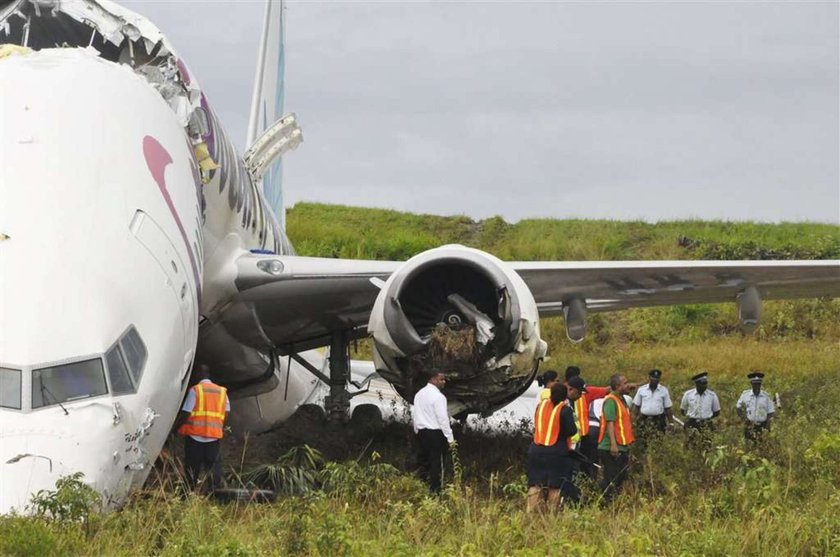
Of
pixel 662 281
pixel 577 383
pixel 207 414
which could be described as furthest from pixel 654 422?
pixel 207 414

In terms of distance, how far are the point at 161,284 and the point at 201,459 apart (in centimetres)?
188

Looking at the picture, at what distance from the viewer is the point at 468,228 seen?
42.8 metres

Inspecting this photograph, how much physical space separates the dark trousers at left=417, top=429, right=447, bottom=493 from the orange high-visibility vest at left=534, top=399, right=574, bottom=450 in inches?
34.6

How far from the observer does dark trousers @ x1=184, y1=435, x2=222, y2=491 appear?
33.1 ft

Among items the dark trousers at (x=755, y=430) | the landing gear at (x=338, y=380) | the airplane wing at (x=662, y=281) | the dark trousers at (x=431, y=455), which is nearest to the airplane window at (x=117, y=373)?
the dark trousers at (x=431, y=455)

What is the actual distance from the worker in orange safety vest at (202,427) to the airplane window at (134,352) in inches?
73.0

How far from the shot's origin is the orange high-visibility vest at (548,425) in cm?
1018

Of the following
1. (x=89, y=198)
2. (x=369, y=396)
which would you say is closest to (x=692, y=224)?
(x=369, y=396)

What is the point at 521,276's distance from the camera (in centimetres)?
1303

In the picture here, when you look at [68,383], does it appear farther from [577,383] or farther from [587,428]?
[587,428]

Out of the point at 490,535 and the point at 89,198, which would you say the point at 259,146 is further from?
the point at 490,535

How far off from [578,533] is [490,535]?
0.61 m

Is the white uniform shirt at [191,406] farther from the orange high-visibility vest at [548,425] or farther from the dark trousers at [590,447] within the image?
the dark trousers at [590,447]

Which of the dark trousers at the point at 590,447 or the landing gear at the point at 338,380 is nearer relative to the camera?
the dark trousers at the point at 590,447
